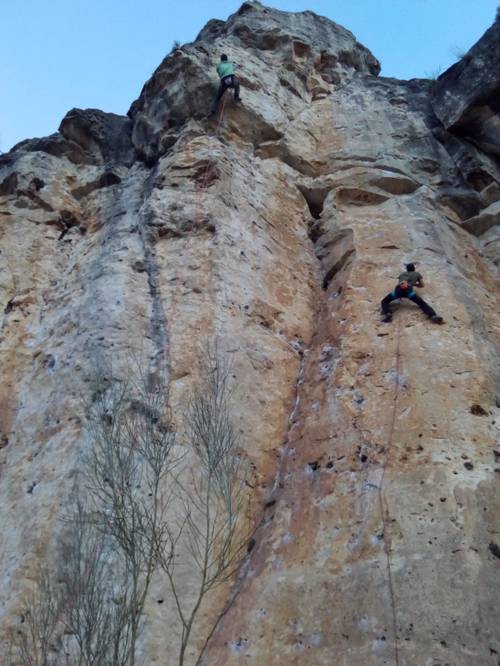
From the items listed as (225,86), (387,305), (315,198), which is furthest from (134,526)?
(225,86)

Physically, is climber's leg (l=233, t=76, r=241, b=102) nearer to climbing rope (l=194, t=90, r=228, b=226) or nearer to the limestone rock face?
the limestone rock face

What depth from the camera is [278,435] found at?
7.83 metres

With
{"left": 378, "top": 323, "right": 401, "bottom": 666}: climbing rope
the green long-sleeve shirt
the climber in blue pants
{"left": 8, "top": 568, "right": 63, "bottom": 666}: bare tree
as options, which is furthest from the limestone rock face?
the green long-sleeve shirt

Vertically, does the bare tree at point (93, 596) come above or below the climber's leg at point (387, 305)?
below

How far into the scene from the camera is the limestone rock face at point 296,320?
18.6 ft

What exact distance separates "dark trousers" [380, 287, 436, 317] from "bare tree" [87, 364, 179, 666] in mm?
3224

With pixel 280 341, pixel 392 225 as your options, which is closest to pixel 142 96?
pixel 392 225

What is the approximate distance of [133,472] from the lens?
6.69m

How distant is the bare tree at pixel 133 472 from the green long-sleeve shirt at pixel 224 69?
7.74m

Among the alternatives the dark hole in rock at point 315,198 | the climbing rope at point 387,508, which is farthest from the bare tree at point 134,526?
the dark hole in rock at point 315,198

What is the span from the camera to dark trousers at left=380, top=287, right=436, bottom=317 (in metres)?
8.41

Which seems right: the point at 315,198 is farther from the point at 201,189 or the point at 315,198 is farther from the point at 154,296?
the point at 154,296

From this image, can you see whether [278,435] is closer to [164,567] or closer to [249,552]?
[249,552]

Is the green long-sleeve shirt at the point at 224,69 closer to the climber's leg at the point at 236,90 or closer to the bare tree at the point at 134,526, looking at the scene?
the climber's leg at the point at 236,90
